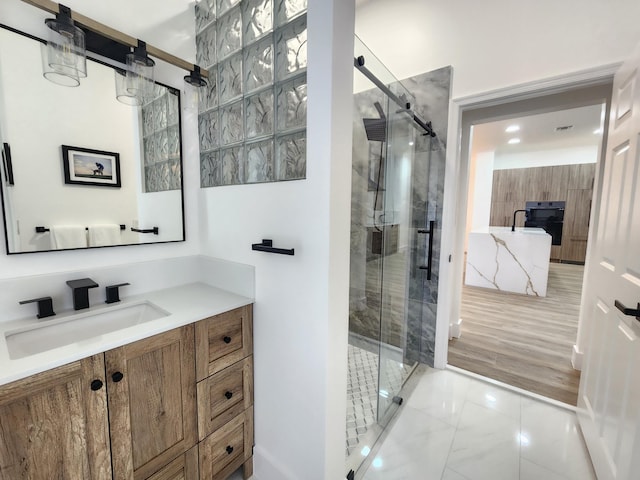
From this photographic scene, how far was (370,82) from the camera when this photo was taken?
1648 mm

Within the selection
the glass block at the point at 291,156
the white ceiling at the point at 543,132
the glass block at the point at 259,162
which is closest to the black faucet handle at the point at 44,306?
the glass block at the point at 259,162

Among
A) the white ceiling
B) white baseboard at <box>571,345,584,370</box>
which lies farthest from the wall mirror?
the white ceiling

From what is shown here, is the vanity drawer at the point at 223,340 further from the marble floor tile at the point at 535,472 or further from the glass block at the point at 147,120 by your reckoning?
the marble floor tile at the point at 535,472

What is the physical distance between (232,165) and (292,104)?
18.4 inches

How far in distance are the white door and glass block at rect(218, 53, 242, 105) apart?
71.3 inches

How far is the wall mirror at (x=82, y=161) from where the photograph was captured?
1.09m

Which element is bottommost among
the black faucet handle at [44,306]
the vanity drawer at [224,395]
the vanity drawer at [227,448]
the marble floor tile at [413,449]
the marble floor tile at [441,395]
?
the marble floor tile at [413,449]

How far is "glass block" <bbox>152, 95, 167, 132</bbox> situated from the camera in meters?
1.50

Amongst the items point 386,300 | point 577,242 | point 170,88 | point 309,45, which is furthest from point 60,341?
point 577,242

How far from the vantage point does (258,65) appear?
1.28 m

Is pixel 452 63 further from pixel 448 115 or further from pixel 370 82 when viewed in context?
pixel 370 82

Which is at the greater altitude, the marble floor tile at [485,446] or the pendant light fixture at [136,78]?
the pendant light fixture at [136,78]

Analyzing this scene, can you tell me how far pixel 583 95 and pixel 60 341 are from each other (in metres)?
3.52

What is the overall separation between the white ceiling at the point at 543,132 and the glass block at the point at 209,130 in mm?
3358
